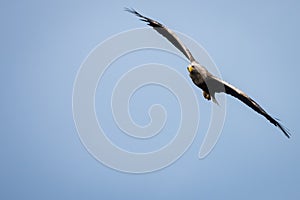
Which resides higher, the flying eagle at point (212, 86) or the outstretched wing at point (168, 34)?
the outstretched wing at point (168, 34)

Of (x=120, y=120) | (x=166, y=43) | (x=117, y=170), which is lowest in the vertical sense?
(x=117, y=170)

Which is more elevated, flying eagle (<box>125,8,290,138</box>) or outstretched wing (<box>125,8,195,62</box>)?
outstretched wing (<box>125,8,195,62</box>)

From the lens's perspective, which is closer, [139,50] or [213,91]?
[213,91]

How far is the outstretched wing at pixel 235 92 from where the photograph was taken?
26.1m

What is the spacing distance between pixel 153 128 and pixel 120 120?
3.49 ft

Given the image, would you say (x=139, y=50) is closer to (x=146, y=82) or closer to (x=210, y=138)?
(x=146, y=82)

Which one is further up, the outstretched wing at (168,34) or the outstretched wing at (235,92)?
the outstretched wing at (168,34)

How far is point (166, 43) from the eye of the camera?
→ 94.6ft

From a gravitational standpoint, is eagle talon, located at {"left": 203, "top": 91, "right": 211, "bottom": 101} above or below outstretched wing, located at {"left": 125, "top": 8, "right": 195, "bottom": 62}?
below

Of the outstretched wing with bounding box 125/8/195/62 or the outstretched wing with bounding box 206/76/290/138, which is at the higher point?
the outstretched wing with bounding box 125/8/195/62

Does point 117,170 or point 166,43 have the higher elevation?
point 166,43

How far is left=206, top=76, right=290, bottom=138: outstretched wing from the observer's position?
26125mm

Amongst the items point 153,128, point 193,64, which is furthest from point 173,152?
point 193,64

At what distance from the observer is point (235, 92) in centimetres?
2639
